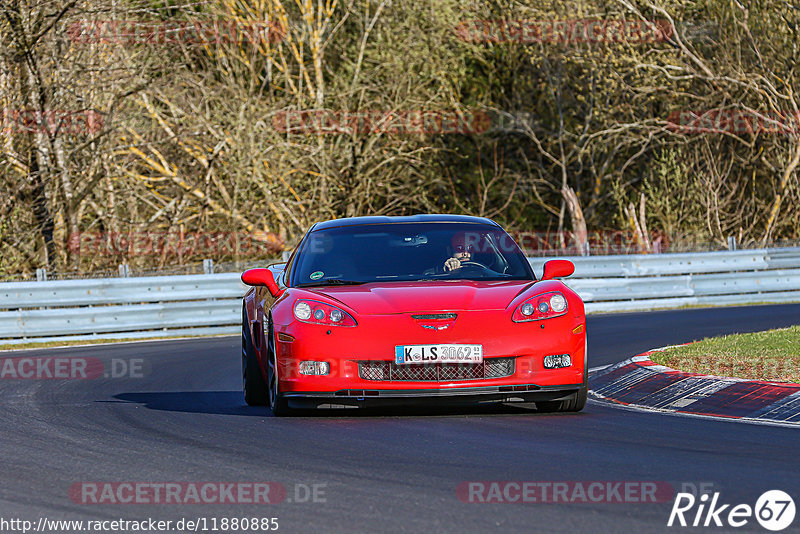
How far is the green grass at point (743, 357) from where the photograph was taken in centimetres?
1048

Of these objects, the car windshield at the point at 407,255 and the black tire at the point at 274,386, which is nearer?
the black tire at the point at 274,386

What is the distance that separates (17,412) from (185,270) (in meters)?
14.2

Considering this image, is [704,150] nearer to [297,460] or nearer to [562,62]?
[562,62]

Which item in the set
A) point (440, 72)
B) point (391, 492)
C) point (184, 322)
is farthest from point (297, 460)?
point (440, 72)

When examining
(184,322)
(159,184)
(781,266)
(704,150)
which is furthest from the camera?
(704,150)

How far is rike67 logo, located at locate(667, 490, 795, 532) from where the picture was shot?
5383 mm

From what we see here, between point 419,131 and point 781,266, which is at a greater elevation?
point 419,131

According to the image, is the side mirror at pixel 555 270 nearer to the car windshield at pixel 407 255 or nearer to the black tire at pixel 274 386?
the car windshield at pixel 407 255

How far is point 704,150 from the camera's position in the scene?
32500 millimetres

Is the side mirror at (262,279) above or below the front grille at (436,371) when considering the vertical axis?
above

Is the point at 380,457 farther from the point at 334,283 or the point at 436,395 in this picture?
the point at 334,283

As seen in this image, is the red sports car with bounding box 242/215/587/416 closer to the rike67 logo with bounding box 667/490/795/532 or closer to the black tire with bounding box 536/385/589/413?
the black tire with bounding box 536/385/589/413

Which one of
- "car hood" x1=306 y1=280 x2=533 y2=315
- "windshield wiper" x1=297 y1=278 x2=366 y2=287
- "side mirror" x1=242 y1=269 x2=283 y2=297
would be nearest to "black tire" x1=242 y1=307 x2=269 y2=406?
"side mirror" x1=242 y1=269 x2=283 y2=297

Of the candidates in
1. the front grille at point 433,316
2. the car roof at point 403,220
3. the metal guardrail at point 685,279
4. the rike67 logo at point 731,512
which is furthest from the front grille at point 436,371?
the metal guardrail at point 685,279
